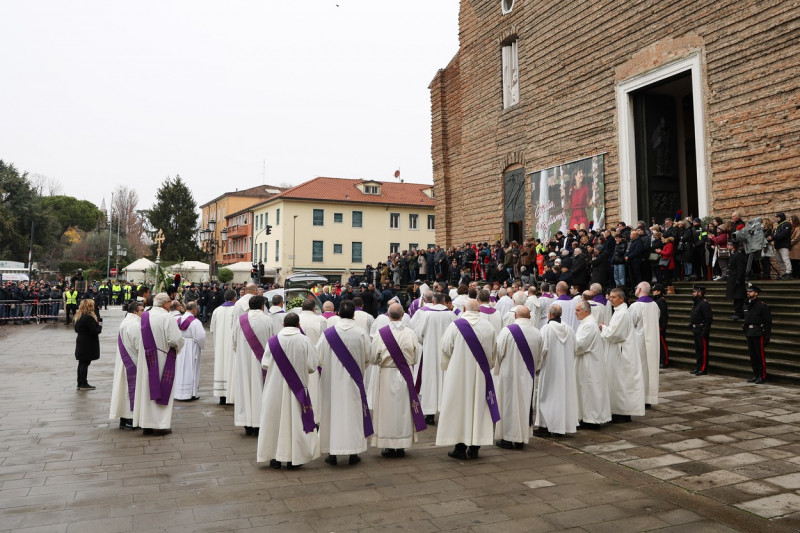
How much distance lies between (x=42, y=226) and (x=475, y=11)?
40.8 meters

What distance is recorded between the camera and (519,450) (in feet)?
22.3

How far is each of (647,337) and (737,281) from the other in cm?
388

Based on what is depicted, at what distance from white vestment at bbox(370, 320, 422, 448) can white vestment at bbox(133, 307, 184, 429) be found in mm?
2878

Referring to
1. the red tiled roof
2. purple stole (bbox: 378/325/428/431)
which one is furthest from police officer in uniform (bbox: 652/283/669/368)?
the red tiled roof

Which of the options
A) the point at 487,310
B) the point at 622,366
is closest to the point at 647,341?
the point at 622,366

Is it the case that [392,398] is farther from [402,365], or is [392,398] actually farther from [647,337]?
[647,337]

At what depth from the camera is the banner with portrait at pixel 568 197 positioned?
63.2 ft

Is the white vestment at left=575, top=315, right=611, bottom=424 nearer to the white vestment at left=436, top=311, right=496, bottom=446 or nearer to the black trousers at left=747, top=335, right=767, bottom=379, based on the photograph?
the white vestment at left=436, top=311, right=496, bottom=446

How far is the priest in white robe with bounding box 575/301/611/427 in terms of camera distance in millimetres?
7734

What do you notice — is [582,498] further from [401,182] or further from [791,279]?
[401,182]

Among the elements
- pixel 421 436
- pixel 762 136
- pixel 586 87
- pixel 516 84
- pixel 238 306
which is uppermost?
pixel 516 84

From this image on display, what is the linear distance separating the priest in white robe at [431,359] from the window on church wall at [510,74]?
55.8 feet

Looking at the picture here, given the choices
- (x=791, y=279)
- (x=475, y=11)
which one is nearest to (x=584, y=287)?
(x=791, y=279)

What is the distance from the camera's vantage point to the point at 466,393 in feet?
21.6
